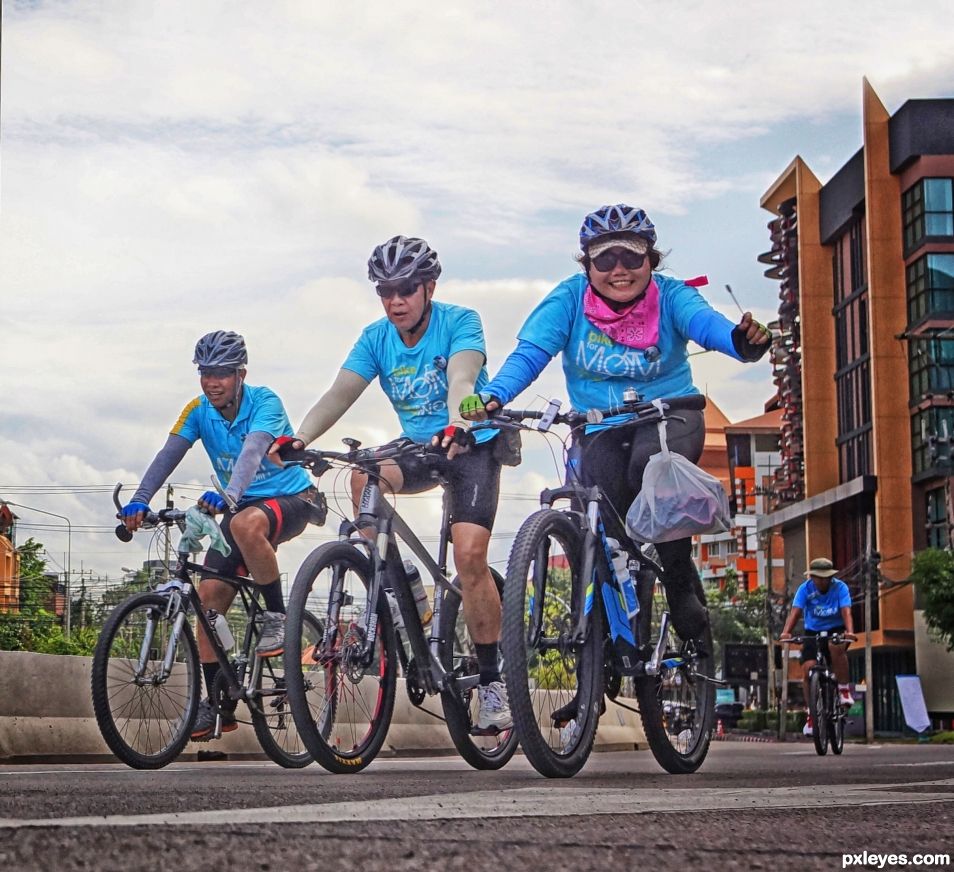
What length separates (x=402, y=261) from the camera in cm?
749

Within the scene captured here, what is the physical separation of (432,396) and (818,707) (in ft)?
23.4

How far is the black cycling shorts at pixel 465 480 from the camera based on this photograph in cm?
711

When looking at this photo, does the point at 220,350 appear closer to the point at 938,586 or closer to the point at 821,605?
the point at 821,605

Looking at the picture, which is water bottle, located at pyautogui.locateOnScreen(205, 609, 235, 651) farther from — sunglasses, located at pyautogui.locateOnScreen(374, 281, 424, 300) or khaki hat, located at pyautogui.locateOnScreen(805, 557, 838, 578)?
khaki hat, located at pyautogui.locateOnScreen(805, 557, 838, 578)

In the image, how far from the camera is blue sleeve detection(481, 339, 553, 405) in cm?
693

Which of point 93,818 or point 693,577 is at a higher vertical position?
point 693,577

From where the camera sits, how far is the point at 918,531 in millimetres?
62875

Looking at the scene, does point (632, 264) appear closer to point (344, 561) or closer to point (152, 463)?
point (344, 561)

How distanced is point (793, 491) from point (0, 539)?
52802 mm

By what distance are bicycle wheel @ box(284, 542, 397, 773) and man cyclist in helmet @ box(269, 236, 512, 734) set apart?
51 centimetres

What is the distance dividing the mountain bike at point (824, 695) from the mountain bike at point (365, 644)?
6948mm

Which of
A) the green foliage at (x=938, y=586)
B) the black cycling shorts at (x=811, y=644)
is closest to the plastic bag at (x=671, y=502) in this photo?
the black cycling shorts at (x=811, y=644)

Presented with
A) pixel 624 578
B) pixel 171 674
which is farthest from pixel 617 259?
pixel 171 674

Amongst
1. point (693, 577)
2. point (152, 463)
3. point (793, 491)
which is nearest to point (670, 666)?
point (693, 577)
